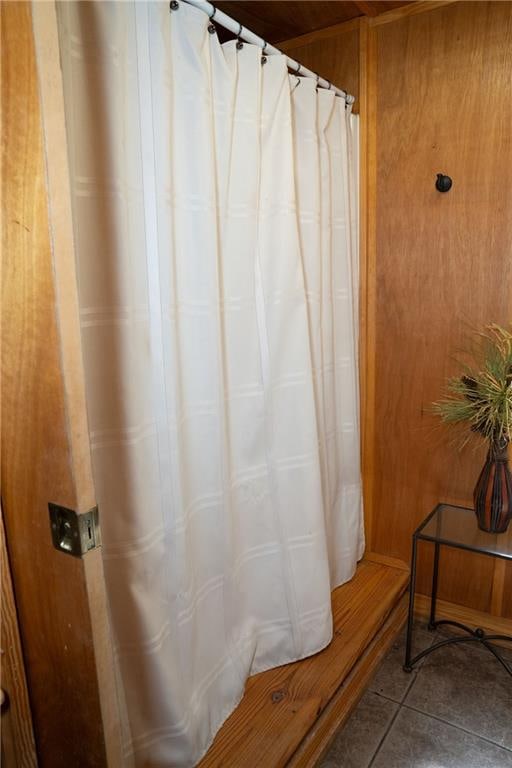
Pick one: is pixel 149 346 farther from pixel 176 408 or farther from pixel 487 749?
pixel 487 749

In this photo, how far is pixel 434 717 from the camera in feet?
5.06

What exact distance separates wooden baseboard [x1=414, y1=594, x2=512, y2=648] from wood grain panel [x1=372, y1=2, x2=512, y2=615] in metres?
0.03

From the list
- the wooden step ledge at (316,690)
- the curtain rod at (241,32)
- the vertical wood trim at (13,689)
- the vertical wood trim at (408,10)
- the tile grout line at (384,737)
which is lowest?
the tile grout line at (384,737)

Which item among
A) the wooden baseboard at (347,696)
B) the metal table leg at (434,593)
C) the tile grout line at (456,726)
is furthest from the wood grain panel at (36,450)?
the metal table leg at (434,593)

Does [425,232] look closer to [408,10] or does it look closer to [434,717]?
[408,10]

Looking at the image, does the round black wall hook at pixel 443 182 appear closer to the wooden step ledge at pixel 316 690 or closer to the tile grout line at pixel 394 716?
the wooden step ledge at pixel 316 690

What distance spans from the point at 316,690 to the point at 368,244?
1.50m

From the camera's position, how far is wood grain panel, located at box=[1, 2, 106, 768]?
0.62m

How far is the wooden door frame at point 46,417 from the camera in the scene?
2.03 ft

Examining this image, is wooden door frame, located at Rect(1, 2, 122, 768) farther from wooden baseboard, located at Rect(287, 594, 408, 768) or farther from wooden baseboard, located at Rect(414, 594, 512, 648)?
wooden baseboard, located at Rect(414, 594, 512, 648)

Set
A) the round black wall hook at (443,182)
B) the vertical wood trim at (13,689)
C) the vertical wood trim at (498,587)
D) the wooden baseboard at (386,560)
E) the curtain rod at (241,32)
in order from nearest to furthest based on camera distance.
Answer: the vertical wood trim at (13,689)
the curtain rod at (241,32)
the round black wall hook at (443,182)
the vertical wood trim at (498,587)
the wooden baseboard at (386,560)

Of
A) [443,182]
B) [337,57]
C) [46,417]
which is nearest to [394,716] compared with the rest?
[46,417]

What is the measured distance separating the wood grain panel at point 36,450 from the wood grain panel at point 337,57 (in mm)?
1494

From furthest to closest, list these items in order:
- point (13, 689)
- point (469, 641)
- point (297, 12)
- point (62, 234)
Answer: point (469, 641)
point (297, 12)
point (13, 689)
point (62, 234)
